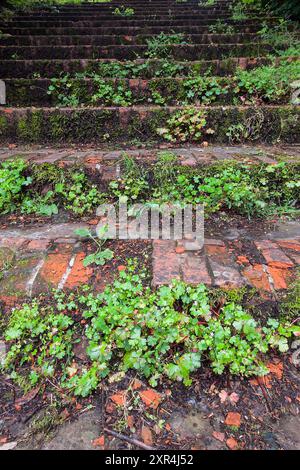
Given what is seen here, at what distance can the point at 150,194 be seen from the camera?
245cm

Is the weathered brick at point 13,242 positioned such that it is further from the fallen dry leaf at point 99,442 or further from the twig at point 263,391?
the twig at point 263,391

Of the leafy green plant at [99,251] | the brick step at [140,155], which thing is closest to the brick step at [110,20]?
the brick step at [140,155]

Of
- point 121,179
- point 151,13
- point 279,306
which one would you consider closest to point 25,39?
point 151,13

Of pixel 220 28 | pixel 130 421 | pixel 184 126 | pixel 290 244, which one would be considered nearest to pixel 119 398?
pixel 130 421

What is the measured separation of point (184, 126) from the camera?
10.1 ft

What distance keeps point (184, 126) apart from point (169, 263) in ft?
5.75

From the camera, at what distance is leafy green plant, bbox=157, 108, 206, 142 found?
301 centimetres

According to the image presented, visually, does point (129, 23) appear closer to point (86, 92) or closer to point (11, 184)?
point (86, 92)

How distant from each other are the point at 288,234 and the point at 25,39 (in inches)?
181

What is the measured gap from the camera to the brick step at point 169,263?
1.69 m

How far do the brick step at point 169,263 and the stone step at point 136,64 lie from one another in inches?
96.2

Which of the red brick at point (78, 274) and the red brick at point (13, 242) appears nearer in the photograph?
the red brick at point (78, 274)

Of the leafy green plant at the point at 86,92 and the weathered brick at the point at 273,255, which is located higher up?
the leafy green plant at the point at 86,92

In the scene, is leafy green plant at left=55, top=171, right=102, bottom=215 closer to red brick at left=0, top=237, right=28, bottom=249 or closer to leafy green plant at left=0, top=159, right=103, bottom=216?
leafy green plant at left=0, top=159, right=103, bottom=216
